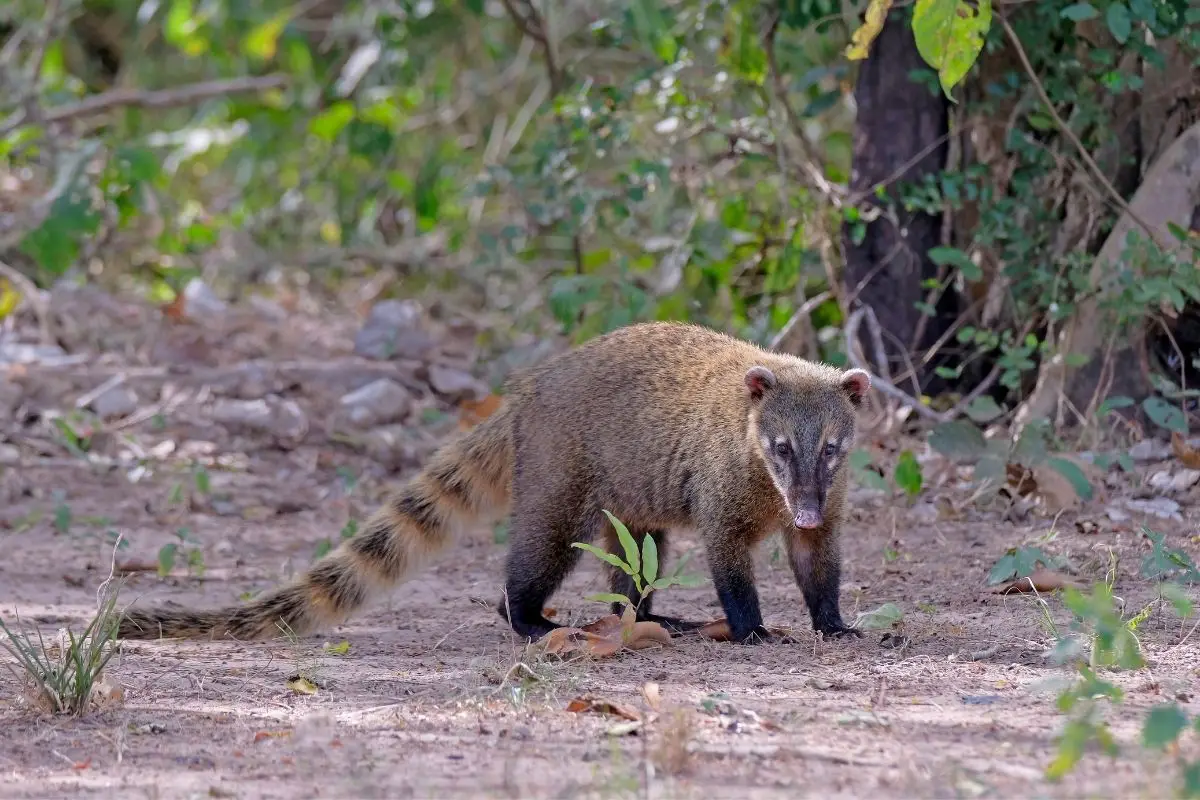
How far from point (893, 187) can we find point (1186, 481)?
1.95 m

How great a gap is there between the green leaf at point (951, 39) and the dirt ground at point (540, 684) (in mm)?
1813

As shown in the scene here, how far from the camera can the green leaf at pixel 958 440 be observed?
6281mm

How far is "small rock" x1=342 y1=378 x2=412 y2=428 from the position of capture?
8273 mm

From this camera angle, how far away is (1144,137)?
6.84 metres

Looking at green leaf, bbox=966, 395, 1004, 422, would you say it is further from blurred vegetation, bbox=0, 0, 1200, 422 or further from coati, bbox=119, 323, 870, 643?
coati, bbox=119, 323, 870, 643

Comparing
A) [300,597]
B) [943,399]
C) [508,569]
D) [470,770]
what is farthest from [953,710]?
[943,399]

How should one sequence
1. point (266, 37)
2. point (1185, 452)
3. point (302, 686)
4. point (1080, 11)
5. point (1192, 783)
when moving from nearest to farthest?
point (1192, 783), point (302, 686), point (1080, 11), point (1185, 452), point (266, 37)

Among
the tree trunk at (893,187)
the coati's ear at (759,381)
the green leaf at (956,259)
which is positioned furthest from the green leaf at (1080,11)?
the coati's ear at (759,381)

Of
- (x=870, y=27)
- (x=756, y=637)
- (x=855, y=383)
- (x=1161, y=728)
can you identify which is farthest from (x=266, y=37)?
(x=1161, y=728)

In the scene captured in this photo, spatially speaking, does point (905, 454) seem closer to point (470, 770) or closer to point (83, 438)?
point (470, 770)

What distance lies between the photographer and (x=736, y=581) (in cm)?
503

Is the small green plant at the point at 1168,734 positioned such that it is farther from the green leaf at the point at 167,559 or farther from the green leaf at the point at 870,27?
the green leaf at the point at 167,559

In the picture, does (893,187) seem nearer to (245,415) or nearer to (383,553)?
(383,553)

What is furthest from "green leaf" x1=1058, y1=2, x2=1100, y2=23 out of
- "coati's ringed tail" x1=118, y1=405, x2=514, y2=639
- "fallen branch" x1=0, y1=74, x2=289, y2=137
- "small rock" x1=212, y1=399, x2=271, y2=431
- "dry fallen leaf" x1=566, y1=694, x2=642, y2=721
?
"fallen branch" x1=0, y1=74, x2=289, y2=137
